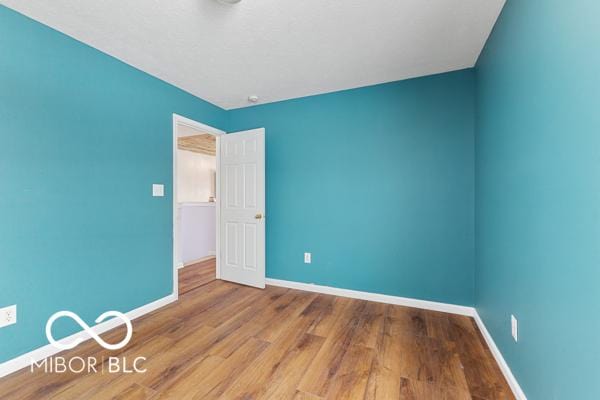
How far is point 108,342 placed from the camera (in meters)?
1.98

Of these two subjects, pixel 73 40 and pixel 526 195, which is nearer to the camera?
pixel 526 195

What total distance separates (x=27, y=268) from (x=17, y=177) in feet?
2.09

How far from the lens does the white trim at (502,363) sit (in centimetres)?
138

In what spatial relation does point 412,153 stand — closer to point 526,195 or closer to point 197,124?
point 526,195

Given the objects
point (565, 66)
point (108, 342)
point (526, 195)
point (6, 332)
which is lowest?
point (108, 342)

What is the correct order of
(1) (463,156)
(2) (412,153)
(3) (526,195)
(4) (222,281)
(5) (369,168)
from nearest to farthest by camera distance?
(3) (526,195)
(1) (463,156)
(2) (412,153)
(5) (369,168)
(4) (222,281)

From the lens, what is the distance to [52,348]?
5.95 ft

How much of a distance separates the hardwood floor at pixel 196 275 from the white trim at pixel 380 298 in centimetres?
96

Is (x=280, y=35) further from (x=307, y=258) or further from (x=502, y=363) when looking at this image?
(x=502, y=363)

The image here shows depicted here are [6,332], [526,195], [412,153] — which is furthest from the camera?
[412,153]

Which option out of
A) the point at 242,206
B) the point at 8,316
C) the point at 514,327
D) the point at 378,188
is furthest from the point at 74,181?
the point at 514,327

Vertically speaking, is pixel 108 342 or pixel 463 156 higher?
pixel 463 156

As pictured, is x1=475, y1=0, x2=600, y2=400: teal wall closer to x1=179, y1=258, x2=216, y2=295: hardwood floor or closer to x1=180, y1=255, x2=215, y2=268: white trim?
x1=179, y1=258, x2=216, y2=295: hardwood floor

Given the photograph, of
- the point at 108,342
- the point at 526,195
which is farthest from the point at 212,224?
the point at 526,195
